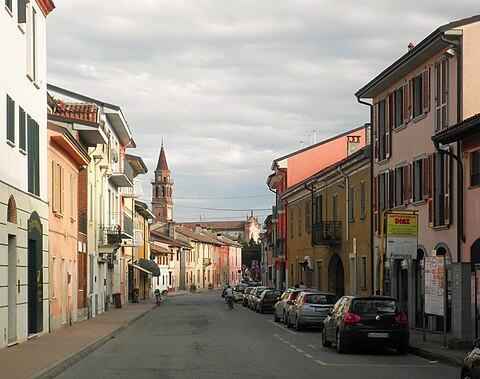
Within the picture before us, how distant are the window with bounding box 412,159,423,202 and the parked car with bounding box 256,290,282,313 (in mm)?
20703

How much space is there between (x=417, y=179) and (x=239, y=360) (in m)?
12.7

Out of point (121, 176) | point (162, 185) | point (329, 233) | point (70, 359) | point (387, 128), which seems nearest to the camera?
point (70, 359)

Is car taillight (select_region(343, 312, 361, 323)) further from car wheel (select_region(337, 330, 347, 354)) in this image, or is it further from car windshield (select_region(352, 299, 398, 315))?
car wheel (select_region(337, 330, 347, 354))

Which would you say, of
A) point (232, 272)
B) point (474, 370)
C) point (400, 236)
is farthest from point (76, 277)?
point (232, 272)

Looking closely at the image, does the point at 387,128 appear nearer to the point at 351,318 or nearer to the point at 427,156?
the point at 427,156

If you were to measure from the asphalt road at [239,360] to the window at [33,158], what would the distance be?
4954 millimetres

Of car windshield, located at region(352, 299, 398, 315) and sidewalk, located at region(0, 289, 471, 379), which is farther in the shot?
car windshield, located at region(352, 299, 398, 315)

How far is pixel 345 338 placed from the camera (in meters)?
20.9

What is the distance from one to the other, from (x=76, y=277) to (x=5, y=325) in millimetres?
14149

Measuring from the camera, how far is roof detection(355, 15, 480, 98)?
24.9m

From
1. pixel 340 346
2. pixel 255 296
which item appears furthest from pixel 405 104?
pixel 255 296

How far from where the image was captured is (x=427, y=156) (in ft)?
91.9

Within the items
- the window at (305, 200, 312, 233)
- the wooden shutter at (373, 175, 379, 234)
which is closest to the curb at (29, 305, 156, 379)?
the wooden shutter at (373, 175, 379, 234)

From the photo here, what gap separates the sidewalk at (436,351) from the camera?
18531 millimetres
